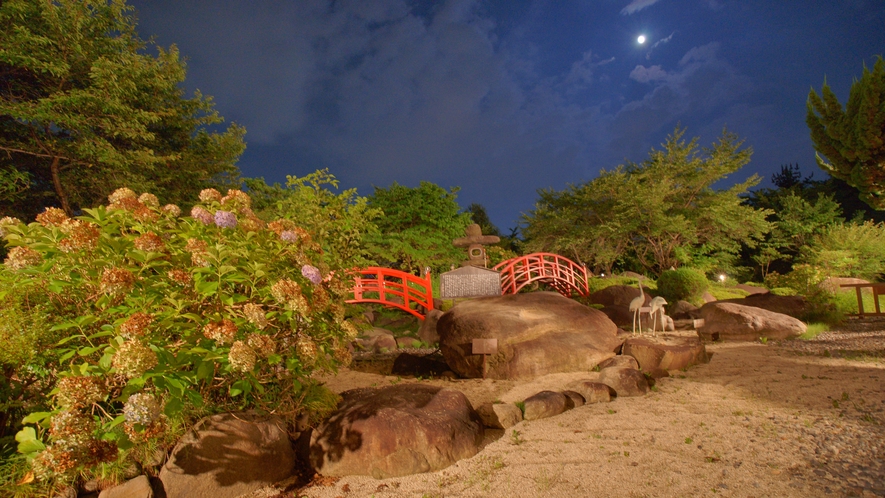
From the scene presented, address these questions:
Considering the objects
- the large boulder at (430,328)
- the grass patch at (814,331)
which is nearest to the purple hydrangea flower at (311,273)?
the large boulder at (430,328)

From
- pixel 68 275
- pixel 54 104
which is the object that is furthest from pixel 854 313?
pixel 54 104

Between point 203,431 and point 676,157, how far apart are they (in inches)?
857

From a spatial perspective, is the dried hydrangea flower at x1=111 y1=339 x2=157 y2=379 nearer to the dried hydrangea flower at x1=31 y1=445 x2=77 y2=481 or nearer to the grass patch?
the dried hydrangea flower at x1=31 y1=445 x2=77 y2=481

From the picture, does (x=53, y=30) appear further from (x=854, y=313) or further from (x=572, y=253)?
(x=572, y=253)

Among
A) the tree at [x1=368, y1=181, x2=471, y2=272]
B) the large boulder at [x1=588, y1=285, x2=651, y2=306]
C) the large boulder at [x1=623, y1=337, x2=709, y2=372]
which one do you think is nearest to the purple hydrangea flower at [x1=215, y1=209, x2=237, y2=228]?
the large boulder at [x1=623, y1=337, x2=709, y2=372]

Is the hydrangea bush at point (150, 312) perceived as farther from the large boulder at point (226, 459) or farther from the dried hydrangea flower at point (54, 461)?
the large boulder at point (226, 459)

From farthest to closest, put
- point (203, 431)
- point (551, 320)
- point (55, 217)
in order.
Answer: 1. point (551, 320)
2. point (203, 431)
3. point (55, 217)

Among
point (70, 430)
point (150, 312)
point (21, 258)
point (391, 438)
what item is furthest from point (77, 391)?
point (391, 438)

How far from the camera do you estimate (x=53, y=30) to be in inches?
353

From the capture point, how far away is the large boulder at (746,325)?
7.80 meters

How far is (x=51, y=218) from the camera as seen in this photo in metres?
2.18

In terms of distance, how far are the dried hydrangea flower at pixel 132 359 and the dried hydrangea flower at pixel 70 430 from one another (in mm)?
251

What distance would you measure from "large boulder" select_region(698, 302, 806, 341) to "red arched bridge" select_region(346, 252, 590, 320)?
4.98 meters

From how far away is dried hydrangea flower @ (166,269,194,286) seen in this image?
194 cm
